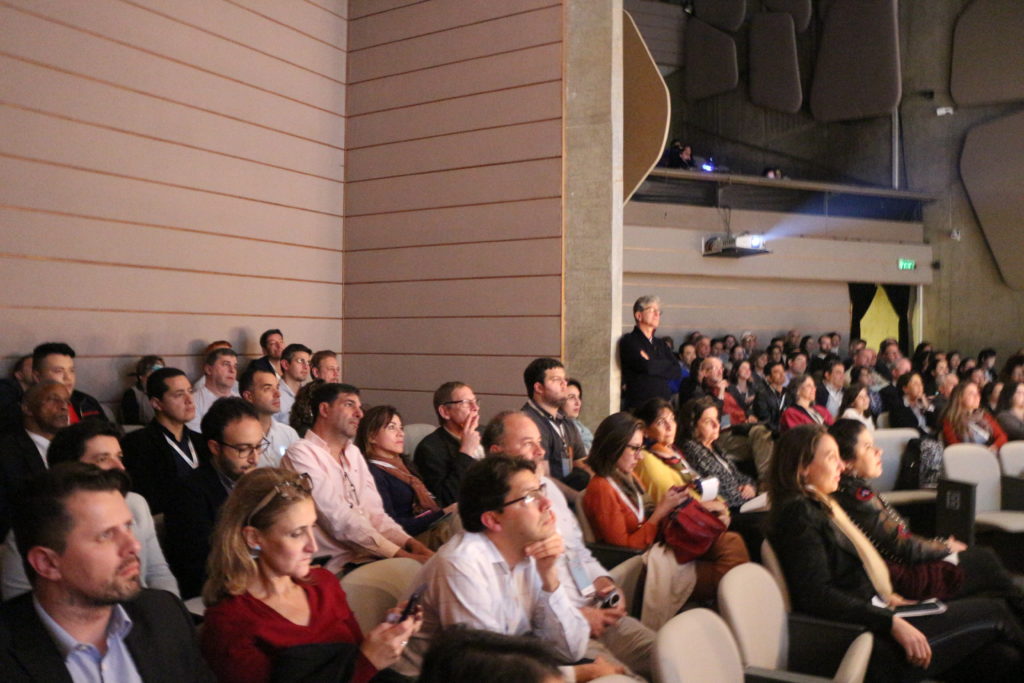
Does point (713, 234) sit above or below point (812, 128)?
below

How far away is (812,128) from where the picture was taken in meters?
13.6

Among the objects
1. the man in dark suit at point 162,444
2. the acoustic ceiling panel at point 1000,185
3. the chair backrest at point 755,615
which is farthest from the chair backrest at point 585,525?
the acoustic ceiling panel at point 1000,185

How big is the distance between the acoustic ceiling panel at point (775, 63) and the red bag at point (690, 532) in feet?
39.5

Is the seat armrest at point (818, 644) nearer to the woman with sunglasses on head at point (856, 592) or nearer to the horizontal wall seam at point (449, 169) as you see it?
the woman with sunglasses on head at point (856, 592)

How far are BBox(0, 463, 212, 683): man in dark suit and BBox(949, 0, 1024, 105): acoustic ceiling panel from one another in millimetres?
12760

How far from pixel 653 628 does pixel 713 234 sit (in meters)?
8.32

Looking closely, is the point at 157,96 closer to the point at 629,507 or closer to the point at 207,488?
the point at 207,488

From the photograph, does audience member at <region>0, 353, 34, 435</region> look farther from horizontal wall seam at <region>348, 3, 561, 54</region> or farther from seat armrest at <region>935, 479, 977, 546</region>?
seat armrest at <region>935, 479, 977, 546</region>

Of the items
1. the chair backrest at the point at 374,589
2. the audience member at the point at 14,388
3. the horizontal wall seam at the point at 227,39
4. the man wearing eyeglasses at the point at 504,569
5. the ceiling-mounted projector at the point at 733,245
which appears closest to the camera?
the man wearing eyeglasses at the point at 504,569

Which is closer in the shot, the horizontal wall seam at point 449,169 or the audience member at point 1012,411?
the horizontal wall seam at point 449,169

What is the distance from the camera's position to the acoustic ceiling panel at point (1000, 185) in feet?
37.1

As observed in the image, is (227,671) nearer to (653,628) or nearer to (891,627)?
(653,628)

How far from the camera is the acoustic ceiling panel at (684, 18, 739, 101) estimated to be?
1357cm

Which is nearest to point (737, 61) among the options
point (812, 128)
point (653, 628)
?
point (812, 128)
